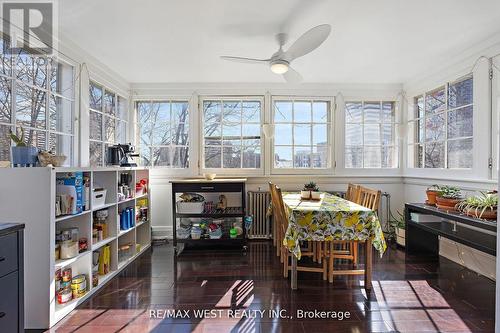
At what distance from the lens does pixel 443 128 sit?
3432 millimetres

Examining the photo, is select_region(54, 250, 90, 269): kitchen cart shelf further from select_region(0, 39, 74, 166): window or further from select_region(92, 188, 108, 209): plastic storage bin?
select_region(0, 39, 74, 166): window

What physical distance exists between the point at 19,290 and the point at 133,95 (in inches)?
128

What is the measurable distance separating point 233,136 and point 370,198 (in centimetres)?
224

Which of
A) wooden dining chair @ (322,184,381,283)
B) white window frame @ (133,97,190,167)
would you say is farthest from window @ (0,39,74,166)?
wooden dining chair @ (322,184,381,283)

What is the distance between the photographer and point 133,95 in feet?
13.5

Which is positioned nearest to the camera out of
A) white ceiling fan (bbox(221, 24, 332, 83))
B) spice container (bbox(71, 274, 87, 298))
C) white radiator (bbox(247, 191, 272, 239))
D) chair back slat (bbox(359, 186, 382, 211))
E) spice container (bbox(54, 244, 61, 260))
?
white ceiling fan (bbox(221, 24, 332, 83))

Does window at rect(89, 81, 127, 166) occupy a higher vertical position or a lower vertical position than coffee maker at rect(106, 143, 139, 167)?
higher

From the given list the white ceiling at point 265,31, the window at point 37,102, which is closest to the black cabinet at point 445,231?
the white ceiling at point 265,31

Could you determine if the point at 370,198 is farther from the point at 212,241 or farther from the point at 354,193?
the point at 212,241

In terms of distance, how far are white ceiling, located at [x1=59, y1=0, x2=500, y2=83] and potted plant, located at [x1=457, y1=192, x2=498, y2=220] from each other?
64.7 inches

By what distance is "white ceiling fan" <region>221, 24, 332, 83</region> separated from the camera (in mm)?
2018

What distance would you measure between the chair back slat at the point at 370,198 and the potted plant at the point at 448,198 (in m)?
0.86

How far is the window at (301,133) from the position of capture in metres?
Answer: 4.19

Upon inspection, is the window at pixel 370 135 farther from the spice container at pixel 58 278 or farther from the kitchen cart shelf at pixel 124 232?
the spice container at pixel 58 278
